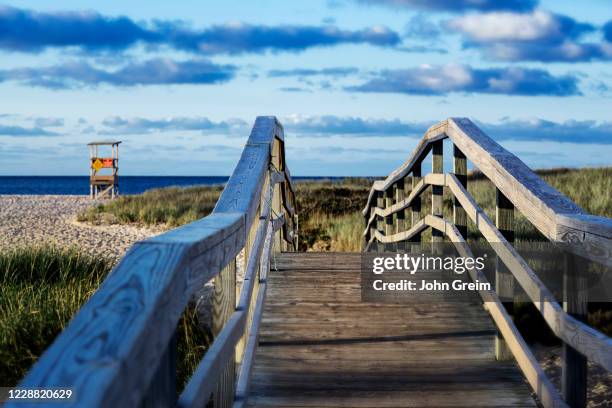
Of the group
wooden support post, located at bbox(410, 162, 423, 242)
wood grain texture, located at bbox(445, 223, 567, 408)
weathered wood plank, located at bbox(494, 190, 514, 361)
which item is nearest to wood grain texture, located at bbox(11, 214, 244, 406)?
wood grain texture, located at bbox(445, 223, 567, 408)

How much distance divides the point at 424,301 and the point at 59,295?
3.15 meters

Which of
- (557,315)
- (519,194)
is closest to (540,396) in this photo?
(557,315)

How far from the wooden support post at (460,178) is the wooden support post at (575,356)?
1.89 meters

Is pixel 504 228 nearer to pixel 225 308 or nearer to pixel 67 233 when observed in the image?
pixel 225 308

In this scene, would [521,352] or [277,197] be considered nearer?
[521,352]

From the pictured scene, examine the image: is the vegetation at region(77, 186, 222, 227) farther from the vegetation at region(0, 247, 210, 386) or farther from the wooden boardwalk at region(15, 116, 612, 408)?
the wooden boardwalk at region(15, 116, 612, 408)

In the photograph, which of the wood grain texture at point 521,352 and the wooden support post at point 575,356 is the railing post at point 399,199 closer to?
the wood grain texture at point 521,352

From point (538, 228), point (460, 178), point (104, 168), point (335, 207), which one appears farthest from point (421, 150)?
point (104, 168)

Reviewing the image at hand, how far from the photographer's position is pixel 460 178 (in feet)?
15.1

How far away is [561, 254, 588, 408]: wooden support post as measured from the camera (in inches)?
104

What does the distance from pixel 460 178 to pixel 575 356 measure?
6.97 feet

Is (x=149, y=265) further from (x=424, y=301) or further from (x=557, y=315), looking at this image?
(x=424, y=301)

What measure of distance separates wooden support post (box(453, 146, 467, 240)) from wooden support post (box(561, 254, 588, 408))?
74.6 inches

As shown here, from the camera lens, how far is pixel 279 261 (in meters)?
5.85
